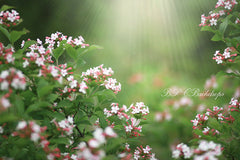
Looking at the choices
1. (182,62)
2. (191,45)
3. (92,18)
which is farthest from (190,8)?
(92,18)

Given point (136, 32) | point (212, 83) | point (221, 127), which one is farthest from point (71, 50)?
point (136, 32)

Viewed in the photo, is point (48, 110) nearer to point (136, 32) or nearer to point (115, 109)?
point (115, 109)

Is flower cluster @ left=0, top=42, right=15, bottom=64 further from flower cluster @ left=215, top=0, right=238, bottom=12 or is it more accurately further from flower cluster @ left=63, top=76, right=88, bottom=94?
flower cluster @ left=215, top=0, right=238, bottom=12

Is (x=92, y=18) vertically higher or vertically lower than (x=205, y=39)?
higher

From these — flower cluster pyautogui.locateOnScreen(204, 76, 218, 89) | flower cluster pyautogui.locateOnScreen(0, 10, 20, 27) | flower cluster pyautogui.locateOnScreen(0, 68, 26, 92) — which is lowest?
flower cluster pyautogui.locateOnScreen(0, 68, 26, 92)

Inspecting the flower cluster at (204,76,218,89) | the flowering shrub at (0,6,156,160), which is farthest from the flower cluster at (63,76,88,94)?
the flower cluster at (204,76,218,89)

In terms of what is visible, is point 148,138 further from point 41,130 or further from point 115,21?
point 115,21
